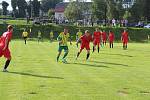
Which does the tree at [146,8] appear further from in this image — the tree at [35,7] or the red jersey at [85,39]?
the red jersey at [85,39]

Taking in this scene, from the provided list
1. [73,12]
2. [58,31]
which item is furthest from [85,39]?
[73,12]

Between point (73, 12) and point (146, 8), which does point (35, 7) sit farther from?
point (146, 8)

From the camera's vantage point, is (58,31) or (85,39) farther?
(58,31)

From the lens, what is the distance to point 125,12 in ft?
330

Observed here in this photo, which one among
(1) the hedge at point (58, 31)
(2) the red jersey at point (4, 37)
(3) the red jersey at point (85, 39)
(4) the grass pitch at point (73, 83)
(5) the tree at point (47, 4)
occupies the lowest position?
(1) the hedge at point (58, 31)

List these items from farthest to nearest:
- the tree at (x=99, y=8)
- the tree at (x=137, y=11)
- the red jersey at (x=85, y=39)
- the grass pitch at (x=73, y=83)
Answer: the tree at (x=137, y=11), the tree at (x=99, y=8), the red jersey at (x=85, y=39), the grass pitch at (x=73, y=83)

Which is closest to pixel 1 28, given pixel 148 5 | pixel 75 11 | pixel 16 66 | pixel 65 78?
pixel 75 11

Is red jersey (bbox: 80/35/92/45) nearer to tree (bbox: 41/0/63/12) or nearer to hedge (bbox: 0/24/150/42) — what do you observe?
hedge (bbox: 0/24/150/42)

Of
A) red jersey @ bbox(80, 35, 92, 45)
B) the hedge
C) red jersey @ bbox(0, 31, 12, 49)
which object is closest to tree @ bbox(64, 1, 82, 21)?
the hedge

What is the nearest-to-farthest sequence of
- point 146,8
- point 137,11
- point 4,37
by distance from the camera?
point 4,37 → point 146,8 → point 137,11

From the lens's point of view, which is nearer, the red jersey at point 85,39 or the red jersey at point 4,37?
the red jersey at point 4,37

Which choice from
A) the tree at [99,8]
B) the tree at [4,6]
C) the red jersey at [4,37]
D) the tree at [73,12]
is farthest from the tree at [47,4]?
the red jersey at [4,37]

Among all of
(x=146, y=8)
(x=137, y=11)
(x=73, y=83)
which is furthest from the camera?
(x=137, y=11)

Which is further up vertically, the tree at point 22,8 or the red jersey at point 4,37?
the red jersey at point 4,37
